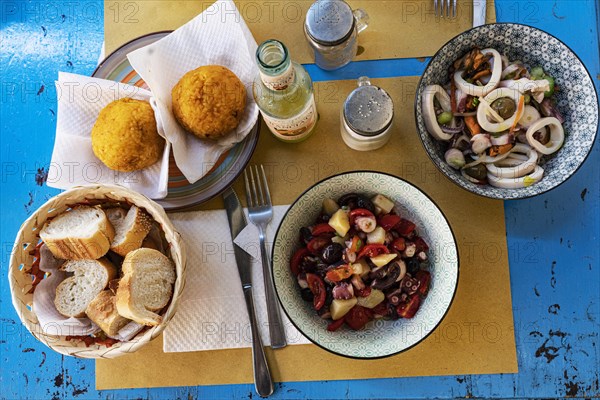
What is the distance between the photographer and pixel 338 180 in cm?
120

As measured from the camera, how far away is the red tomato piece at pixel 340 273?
3.88 ft

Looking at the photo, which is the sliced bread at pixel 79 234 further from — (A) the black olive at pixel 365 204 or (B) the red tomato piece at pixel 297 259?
(A) the black olive at pixel 365 204

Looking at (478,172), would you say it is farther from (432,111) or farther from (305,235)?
(305,235)

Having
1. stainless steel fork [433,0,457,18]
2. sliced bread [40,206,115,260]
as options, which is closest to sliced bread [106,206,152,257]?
sliced bread [40,206,115,260]

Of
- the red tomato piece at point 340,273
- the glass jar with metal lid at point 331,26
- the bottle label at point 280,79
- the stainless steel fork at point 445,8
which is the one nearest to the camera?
the bottle label at point 280,79

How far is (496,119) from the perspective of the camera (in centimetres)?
125

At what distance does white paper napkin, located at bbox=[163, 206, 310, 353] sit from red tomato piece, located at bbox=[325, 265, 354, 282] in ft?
0.71

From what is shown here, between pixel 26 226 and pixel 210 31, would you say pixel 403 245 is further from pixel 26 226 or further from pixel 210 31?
pixel 26 226

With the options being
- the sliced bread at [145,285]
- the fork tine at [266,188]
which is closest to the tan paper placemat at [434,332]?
the fork tine at [266,188]

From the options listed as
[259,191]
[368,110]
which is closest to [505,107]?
[368,110]

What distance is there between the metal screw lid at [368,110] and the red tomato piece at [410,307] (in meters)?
0.41

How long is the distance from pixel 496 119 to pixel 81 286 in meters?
1.09

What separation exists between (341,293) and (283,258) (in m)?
0.16

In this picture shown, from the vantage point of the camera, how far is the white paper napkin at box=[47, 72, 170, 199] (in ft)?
4.19
